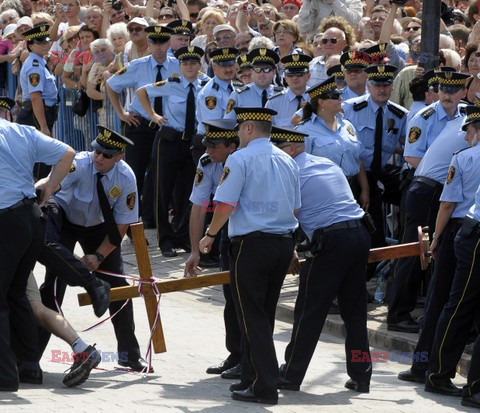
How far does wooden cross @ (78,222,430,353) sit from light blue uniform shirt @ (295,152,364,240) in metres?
0.46

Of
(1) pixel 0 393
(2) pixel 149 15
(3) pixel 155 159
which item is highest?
(2) pixel 149 15

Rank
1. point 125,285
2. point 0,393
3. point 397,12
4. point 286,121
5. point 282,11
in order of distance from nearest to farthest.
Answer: point 0,393 < point 125,285 < point 286,121 < point 397,12 < point 282,11

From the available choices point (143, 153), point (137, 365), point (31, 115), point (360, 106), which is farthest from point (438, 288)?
point (31, 115)

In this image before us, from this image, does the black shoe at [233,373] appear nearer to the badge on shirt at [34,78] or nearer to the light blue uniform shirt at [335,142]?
the light blue uniform shirt at [335,142]

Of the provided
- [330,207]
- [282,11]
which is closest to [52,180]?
[330,207]

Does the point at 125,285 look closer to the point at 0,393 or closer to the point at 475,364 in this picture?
the point at 0,393

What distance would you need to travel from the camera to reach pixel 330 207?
9367 mm

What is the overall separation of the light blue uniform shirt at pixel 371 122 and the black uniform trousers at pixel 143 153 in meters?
3.23

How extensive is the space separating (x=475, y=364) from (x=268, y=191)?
1.88 meters

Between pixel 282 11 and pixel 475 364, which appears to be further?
pixel 282 11

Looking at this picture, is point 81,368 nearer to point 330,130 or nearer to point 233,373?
point 233,373

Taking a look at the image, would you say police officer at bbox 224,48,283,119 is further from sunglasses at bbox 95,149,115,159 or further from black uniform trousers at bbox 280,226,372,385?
black uniform trousers at bbox 280,226,372,385

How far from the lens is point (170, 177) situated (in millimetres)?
14227

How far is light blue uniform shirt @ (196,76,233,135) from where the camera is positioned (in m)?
13.5
